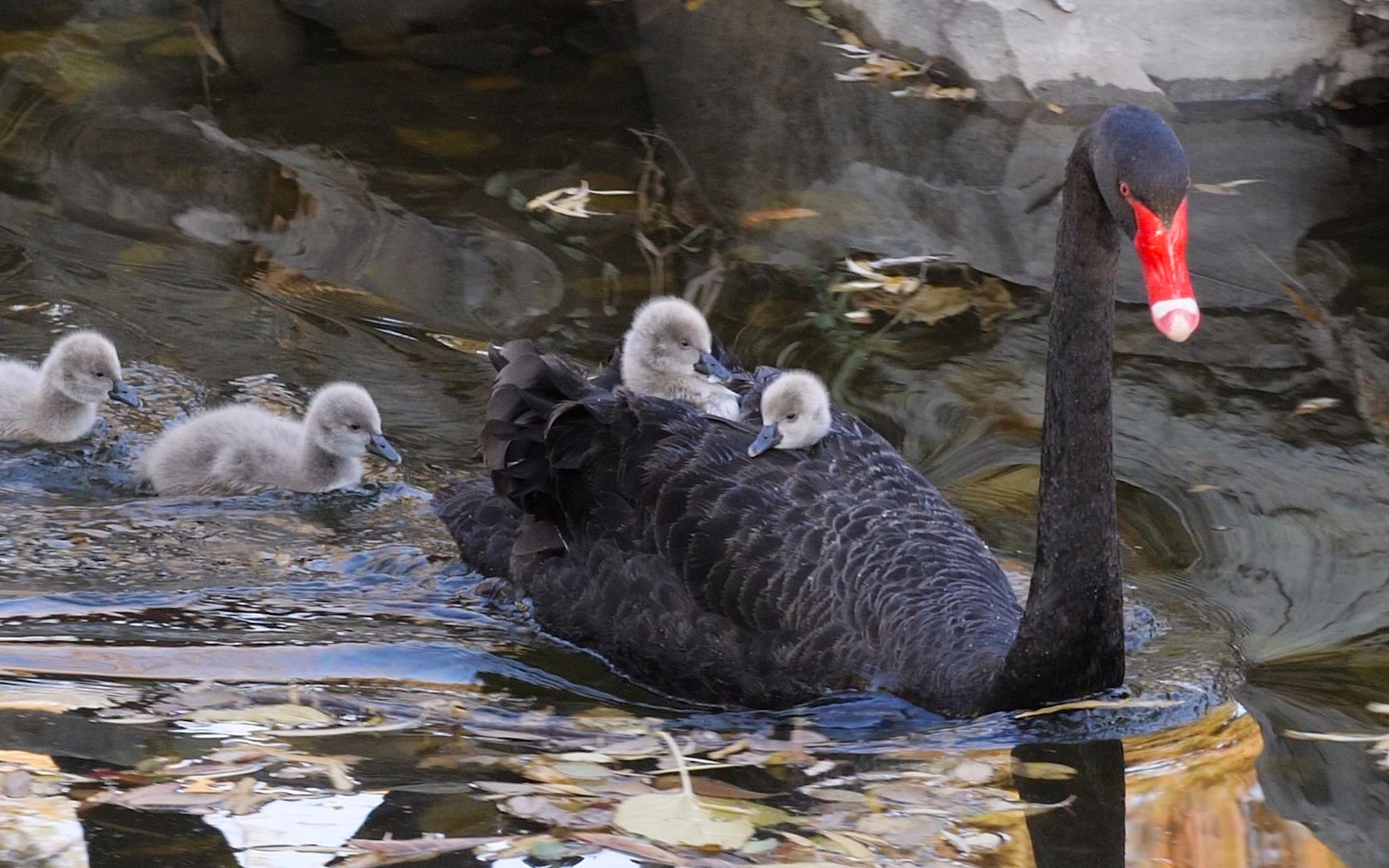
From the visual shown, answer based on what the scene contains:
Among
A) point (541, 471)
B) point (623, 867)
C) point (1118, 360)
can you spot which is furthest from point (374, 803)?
point (1118, 360)

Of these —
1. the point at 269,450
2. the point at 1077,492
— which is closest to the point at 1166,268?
the point at 1077,492

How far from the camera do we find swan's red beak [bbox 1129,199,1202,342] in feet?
8.70

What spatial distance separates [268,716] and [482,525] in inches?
43.2

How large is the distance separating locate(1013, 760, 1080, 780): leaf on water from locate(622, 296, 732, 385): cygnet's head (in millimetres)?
1664

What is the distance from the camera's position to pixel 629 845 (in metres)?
2.65

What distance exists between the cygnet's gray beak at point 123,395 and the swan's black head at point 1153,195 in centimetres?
284

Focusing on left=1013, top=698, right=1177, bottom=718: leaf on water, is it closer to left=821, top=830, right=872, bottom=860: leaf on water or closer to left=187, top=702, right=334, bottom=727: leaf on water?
left=821, top=830, right=872, bottom=860: leaf on water

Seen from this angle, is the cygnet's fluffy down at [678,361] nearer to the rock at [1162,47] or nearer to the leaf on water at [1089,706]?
the leaf on water at [1089,706]

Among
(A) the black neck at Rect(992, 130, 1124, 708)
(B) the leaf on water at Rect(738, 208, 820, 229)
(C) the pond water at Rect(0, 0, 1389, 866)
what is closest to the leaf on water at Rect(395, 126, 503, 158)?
(C) the pond water at Rect(0, 0, 1389, 866)

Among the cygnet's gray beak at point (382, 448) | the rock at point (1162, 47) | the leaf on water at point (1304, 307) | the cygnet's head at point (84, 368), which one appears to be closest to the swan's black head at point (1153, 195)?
the cygnet's gray beak at point (382, 448)

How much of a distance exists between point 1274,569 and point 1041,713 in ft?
3.73

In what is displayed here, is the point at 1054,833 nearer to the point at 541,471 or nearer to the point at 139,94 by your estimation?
the point at 541,471

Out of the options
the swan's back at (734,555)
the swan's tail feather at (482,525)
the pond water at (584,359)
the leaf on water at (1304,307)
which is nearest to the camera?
the pond water at (584,359)

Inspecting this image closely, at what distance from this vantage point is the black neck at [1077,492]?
301cm
